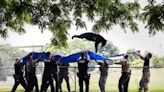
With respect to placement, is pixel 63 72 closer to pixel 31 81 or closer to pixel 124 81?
pixel 31 81

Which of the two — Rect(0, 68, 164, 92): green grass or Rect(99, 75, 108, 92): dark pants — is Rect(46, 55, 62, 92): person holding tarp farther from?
Rect(99, 75, 108, 92): dark pants

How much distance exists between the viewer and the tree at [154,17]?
11.7 metres

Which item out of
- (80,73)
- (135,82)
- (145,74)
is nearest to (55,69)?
(80,73)

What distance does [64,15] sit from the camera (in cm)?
1700

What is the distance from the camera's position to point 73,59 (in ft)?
64.1

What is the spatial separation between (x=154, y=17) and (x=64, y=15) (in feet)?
19.6

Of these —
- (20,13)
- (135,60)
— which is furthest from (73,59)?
(135,60)

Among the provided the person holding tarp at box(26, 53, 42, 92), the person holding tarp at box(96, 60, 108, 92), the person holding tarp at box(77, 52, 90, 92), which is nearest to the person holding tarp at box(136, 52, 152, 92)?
the person holding tarp at box(96, 60, 108, 92)

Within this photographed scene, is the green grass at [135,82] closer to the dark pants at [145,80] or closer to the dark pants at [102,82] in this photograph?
the dark pants at [102,82]

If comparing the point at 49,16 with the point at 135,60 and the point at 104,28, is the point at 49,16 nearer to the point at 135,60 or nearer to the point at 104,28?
the point at 104,28

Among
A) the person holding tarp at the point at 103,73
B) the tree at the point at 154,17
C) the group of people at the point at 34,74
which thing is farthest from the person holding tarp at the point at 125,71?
the tree at the point at 154,17

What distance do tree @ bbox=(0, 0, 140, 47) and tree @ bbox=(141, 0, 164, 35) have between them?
Answer: 327 centimetres

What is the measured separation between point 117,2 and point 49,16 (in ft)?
10.4

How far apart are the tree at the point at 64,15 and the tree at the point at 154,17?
3.27 metres
